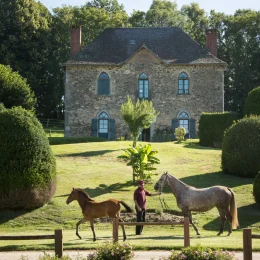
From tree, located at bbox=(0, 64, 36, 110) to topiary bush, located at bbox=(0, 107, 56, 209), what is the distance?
21.9 meters

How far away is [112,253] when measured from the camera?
1214 cm

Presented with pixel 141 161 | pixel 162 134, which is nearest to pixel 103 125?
pixel 162 134

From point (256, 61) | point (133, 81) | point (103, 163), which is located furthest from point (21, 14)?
point (103, 163)

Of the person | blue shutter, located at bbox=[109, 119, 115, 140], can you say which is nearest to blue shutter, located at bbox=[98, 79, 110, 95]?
blue shutter, located at bbox=[109, 119, 115, 140]

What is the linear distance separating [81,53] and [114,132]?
22.1ft

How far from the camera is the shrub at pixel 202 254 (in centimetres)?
1157

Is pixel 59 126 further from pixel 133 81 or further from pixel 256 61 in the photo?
pixel 256 61

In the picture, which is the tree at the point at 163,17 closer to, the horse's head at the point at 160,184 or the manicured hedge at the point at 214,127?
the manicured hedge at the point at 214,127

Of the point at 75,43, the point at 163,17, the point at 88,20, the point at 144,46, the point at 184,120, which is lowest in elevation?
the point at 184,120

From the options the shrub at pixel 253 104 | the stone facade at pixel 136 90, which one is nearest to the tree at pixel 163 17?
the stone facade at pixel 136 90

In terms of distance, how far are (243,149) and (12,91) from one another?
2187cm

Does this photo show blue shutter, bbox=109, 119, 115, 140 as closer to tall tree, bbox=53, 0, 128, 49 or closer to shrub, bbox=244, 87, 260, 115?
shrub, bbox=244, 87, 260, 115

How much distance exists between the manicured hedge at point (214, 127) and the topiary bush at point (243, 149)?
394 inches

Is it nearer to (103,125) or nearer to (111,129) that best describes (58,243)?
(111,129)
